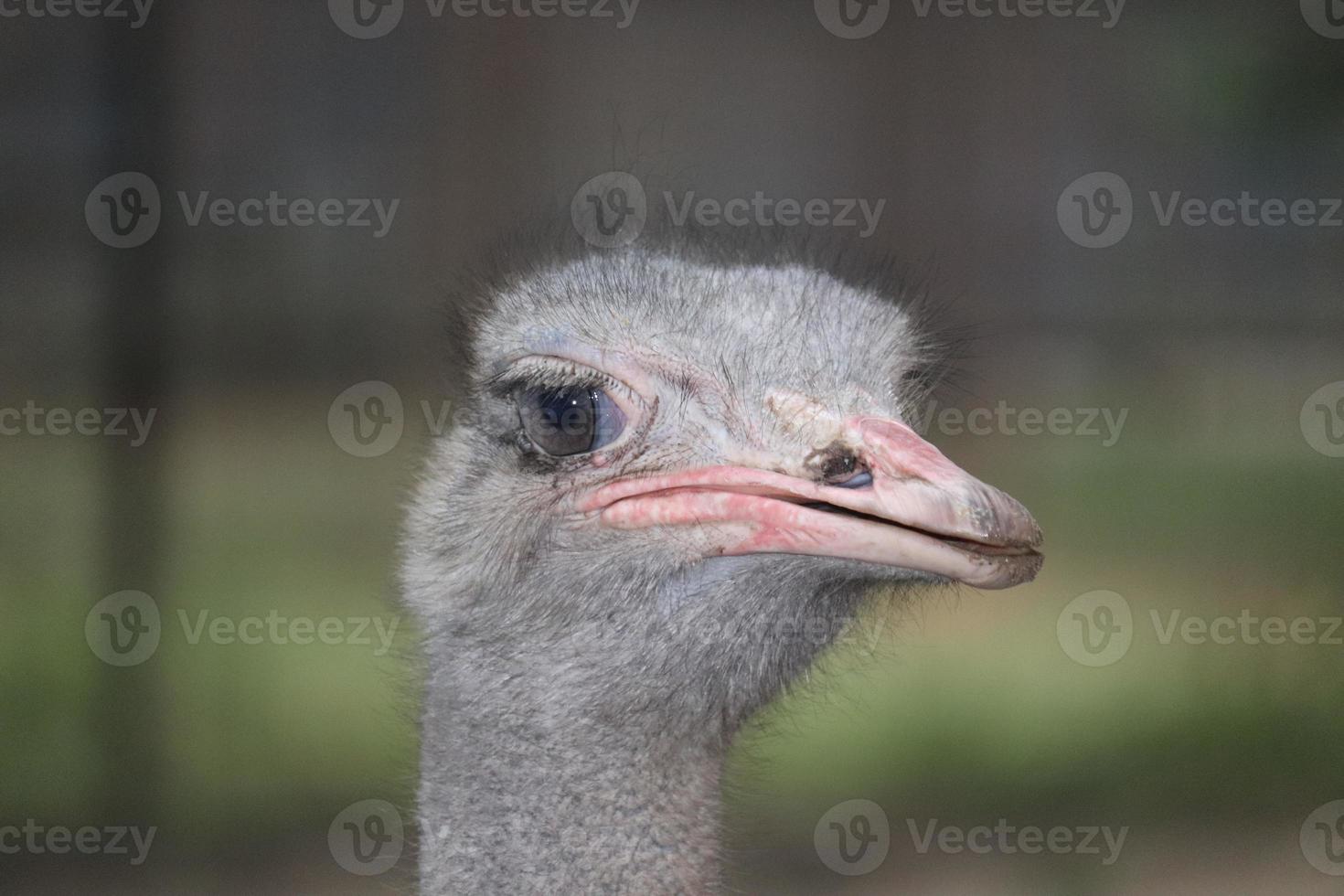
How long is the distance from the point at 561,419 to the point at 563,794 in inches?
15.7

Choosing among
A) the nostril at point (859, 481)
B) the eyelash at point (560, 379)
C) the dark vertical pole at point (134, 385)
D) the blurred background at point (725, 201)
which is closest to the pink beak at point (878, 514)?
the nostril at point (859, 481)

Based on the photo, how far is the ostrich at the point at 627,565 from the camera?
1.27 m

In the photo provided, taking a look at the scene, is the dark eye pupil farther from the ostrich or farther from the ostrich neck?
the ostrich neck

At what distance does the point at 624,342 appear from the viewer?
4.47 ft

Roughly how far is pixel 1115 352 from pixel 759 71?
Answer: 1275mm

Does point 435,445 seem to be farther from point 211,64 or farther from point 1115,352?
point 1115,352

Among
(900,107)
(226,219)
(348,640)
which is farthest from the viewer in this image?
(900,107)

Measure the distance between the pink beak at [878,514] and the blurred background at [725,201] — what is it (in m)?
1.87

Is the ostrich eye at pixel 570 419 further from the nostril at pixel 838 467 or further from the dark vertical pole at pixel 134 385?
the dark vertical pole at pixel 134 385

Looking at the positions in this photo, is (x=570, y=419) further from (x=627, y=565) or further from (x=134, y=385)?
(x=134, y=385)

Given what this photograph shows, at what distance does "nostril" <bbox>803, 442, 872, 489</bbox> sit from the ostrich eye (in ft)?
0.78

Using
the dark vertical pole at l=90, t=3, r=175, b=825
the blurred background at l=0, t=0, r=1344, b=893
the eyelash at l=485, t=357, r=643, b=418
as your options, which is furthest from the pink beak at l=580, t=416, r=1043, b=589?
the dark vertical pole at l=90, t=3, r=175, b=825

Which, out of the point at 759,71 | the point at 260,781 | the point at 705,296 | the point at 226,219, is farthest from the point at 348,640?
the point at 705,296

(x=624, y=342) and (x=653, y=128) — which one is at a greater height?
(x=653, y=128)
